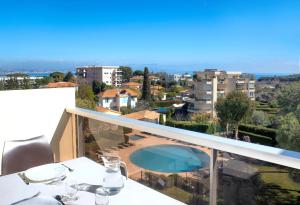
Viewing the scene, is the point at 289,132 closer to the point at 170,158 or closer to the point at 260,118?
the point at 260,118

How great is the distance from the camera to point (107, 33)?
75.4ft

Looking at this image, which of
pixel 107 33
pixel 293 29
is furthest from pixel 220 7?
pixel 107 33

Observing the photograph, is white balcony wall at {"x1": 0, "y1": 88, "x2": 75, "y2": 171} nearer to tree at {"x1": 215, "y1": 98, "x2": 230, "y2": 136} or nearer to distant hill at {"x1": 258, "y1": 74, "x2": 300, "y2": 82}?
distant hill at {"x1": 258, "y1": 74, "x2": 300, "y2": 82}

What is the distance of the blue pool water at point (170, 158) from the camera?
5.93 feet

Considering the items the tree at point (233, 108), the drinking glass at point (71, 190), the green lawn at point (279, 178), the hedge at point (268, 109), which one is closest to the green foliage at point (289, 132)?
the hedge at point (268, 109)

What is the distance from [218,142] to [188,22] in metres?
26.0

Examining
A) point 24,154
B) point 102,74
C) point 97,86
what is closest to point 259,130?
point 102,74

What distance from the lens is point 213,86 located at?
17.3 m

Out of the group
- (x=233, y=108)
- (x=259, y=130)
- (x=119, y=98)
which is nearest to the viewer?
(x=119, y=98)

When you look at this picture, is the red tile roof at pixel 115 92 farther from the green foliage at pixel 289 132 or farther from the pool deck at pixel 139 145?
the pool deck at pixel 139 145

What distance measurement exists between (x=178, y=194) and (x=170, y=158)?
27 centimetres

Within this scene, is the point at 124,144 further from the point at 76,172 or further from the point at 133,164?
the point at 76,172

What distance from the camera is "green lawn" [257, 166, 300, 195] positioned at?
4.61 feet

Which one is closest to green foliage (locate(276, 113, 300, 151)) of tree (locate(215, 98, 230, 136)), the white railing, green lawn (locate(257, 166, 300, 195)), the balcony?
tree (locate(215, 98, 230, 136))
